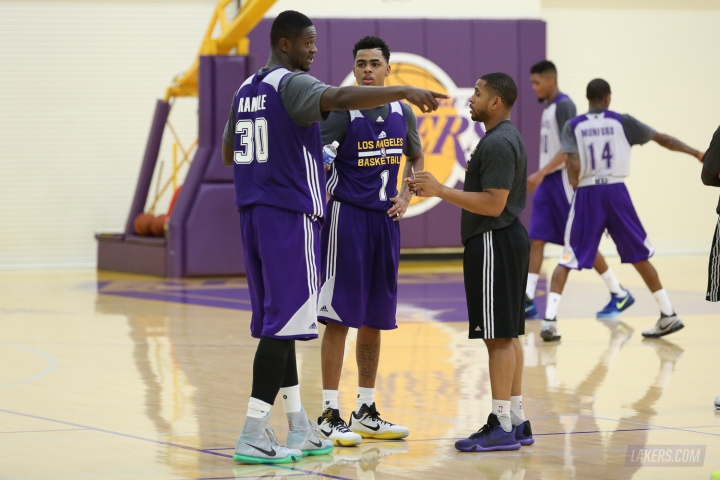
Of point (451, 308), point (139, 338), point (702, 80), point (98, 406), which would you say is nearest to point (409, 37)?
point (702, 80)

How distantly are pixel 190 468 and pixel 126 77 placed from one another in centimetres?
1241

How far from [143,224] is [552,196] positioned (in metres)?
7.00

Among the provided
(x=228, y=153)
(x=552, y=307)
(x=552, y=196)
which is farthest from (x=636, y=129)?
(x=228, y=153)

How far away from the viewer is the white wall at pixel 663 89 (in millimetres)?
17422

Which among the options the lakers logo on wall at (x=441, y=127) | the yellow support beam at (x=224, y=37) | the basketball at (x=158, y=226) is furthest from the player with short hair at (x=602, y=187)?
the basketball at (x=158, y=226)

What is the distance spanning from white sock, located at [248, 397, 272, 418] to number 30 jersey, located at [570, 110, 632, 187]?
197 inches

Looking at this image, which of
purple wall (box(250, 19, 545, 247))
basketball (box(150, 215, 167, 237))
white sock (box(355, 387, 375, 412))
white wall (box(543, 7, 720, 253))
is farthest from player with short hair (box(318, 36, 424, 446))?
white wall (box(543, 7, 720, 253))

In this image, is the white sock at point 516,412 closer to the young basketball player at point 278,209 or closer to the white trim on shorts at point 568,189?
the young basketball player at point 278,209

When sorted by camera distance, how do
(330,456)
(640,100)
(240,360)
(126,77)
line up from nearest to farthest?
(330,456)
(240,360)
(126,77)
(640,100)

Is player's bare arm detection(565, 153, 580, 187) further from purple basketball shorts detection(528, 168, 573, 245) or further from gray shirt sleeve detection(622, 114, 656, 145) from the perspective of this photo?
purple basketball shorts detection(528, 168, 573, 245)

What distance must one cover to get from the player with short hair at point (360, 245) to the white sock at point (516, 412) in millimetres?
523

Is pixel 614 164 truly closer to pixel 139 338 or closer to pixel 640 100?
pixel 139 338

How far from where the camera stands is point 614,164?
871 cm

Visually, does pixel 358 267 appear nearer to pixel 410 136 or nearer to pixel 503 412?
pixel 410 136
